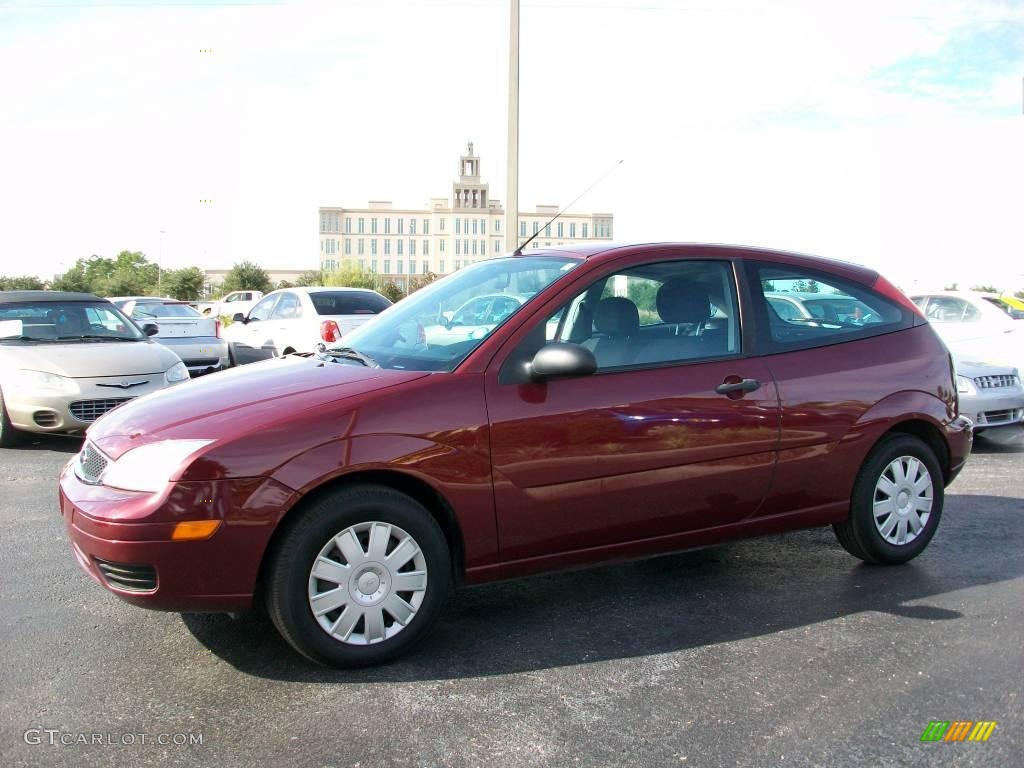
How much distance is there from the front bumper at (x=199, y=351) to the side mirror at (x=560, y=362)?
35.9 ft

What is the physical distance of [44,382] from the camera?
8000mm

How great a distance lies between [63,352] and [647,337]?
249 inches

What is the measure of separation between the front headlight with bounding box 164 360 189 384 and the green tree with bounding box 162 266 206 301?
65889mm

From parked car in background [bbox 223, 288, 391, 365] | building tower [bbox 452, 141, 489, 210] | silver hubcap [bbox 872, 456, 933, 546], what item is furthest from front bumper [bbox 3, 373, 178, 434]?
building tower [bbox 452, 141, 489, 210]

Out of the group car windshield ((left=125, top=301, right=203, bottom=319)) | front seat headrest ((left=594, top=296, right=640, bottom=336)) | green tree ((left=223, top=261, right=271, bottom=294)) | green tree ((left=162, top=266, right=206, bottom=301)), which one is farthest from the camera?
green tree ((left=223, top=261, right=271, bottom=294))

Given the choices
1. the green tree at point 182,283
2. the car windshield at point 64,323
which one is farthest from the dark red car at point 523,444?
the green tree at point 182,283

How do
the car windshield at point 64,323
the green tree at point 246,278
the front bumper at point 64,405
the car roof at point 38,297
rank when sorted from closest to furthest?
the front bumper at point 64,405 → the car windshield at point 64,323 → the car roof at point 38,297 → the green tree at point 246,278

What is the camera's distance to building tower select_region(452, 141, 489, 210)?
13750cm

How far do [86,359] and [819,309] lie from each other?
21.3ft

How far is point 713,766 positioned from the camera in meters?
2.79

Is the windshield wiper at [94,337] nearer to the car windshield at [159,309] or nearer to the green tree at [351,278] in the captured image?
the car windshield at [159,309]

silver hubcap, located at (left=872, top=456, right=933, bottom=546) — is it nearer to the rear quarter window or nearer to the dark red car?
the dark red car

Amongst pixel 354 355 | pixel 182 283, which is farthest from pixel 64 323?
pixel 182 283

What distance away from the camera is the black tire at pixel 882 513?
4.54m
